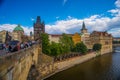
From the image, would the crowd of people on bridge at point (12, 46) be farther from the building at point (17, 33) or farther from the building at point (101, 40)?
the building at point (101, 40)

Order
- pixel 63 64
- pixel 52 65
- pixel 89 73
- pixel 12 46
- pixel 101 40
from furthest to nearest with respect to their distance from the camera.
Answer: pixel 101 40, pixel 63 64, pixel 89 73, pixel 52 65, pixel 12 46

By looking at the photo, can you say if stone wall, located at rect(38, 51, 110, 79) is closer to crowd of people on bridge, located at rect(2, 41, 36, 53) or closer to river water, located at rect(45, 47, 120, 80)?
river water, located at rect(45, 47, 120, 80)

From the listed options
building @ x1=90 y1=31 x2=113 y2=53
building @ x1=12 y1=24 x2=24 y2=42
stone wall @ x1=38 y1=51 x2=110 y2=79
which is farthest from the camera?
building @ x1=90 y1=31 x2=113 y2=53

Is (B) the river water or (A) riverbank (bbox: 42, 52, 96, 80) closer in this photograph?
(B) the river water

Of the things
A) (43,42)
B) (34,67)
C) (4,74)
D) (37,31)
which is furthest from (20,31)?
(4,74)

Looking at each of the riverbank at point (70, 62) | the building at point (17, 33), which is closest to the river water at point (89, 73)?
the riverbank at point (70, 62)

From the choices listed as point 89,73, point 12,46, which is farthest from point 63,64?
point 12,46

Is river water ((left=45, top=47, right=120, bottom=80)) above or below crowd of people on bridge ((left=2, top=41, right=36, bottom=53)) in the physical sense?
below

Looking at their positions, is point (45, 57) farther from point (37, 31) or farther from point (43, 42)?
point (37, 31)

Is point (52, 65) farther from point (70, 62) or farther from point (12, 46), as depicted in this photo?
point (12, 46)

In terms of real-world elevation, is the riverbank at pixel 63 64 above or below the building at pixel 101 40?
below

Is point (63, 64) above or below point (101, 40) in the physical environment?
below

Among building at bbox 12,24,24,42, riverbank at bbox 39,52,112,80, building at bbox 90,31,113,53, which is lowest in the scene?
riverbank at bbox 39,52,112,80

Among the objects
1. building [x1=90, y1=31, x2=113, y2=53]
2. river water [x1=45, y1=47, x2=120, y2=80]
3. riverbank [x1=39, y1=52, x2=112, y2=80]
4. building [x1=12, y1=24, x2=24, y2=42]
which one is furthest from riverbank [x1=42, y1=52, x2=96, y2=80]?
building [x1=12, y1=24, x2=24, y2=42]
